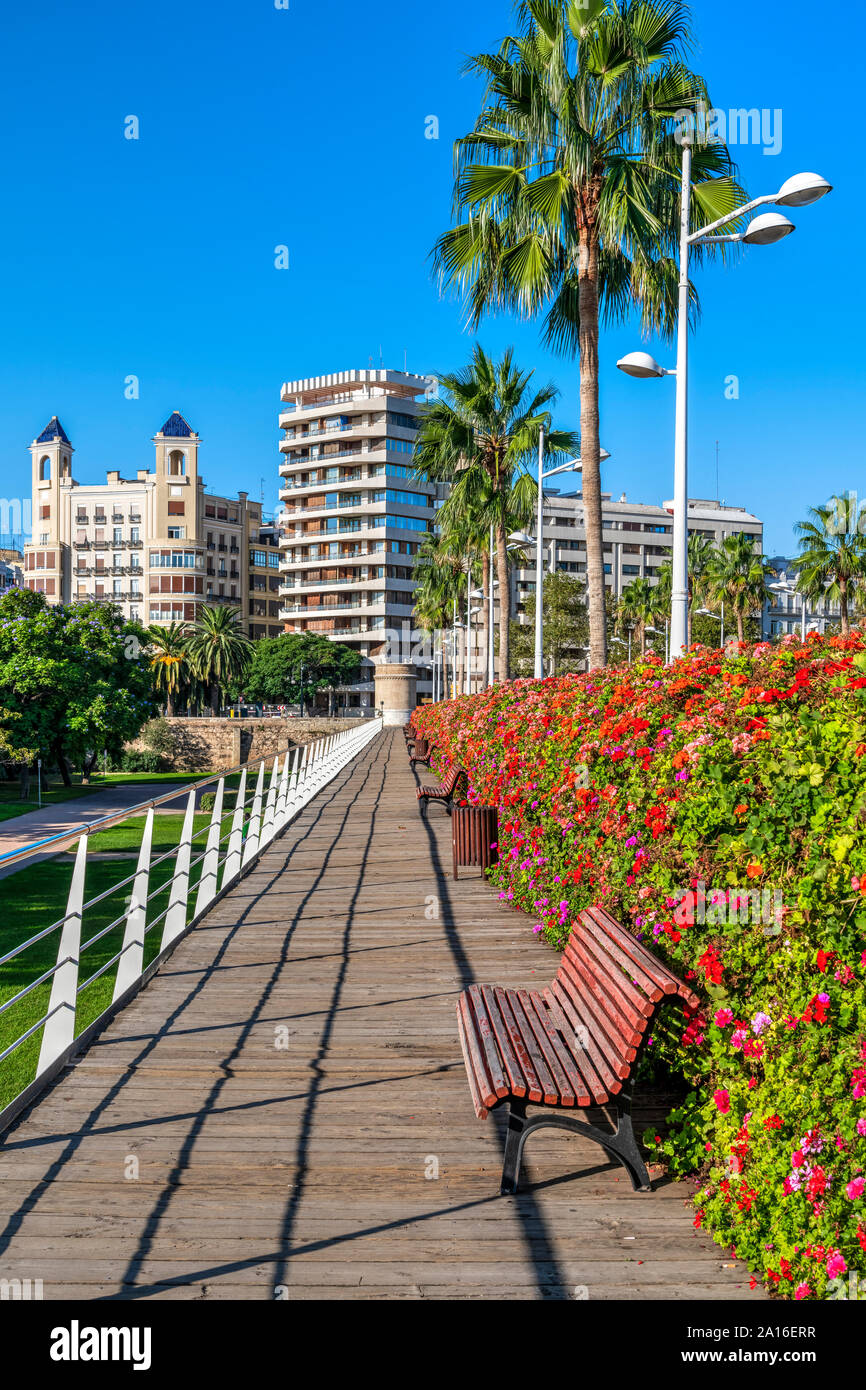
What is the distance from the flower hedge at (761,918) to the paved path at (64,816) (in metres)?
19.4

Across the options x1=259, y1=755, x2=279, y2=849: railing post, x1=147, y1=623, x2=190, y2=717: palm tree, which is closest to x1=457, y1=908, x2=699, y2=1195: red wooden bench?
x1=259, y1=755, x2=279, y2=849: railing post

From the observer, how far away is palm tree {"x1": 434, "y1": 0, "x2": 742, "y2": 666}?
13.2 m

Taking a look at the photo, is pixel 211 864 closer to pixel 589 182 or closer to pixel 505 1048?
pixel 505 1048

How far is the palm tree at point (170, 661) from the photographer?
8019cm

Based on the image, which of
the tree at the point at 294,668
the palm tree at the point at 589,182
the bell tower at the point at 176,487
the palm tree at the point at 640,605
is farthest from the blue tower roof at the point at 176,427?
the palm tree at the point at 589,182

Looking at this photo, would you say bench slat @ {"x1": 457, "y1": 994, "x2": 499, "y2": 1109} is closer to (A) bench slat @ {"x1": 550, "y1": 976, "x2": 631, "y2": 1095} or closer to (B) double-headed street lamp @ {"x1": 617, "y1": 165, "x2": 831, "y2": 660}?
(A) bench slat @ {"x1": 550, "y1": 976, "x2": 631, "y2": 1095}

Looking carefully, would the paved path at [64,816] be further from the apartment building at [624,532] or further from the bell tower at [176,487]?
the apartment building at [624,532]

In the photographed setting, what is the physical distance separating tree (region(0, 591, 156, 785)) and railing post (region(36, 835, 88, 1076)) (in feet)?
122

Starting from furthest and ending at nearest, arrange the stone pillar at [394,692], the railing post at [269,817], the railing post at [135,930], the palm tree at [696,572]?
the stone pillar at [394,692], the palm tree at [696,572], the railing post at [269,817], the railing post at [135,930]

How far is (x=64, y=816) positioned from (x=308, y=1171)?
117 ft

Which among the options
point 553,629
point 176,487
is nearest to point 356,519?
point 176,487

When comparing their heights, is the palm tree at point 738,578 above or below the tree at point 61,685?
above

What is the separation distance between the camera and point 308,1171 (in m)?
4.11
